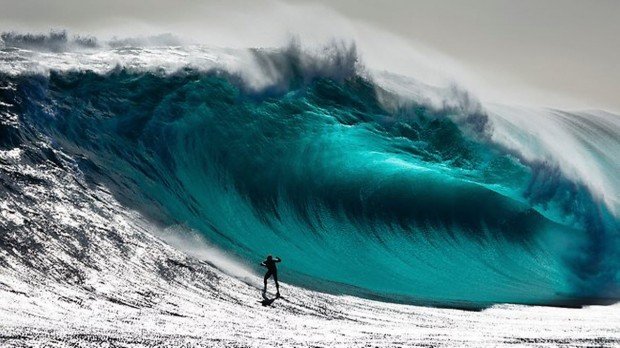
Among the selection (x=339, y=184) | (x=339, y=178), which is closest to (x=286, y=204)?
(x=339, y=184)

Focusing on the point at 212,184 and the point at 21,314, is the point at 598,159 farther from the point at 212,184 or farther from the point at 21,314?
the point at 21,314

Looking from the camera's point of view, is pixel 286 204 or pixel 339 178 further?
pixel 339 178

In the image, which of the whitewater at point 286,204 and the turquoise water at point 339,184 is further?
the turquoise water at point 339,184

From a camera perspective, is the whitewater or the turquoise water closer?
the whitewater

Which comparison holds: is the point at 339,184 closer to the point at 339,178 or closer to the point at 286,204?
the point at 339,178
